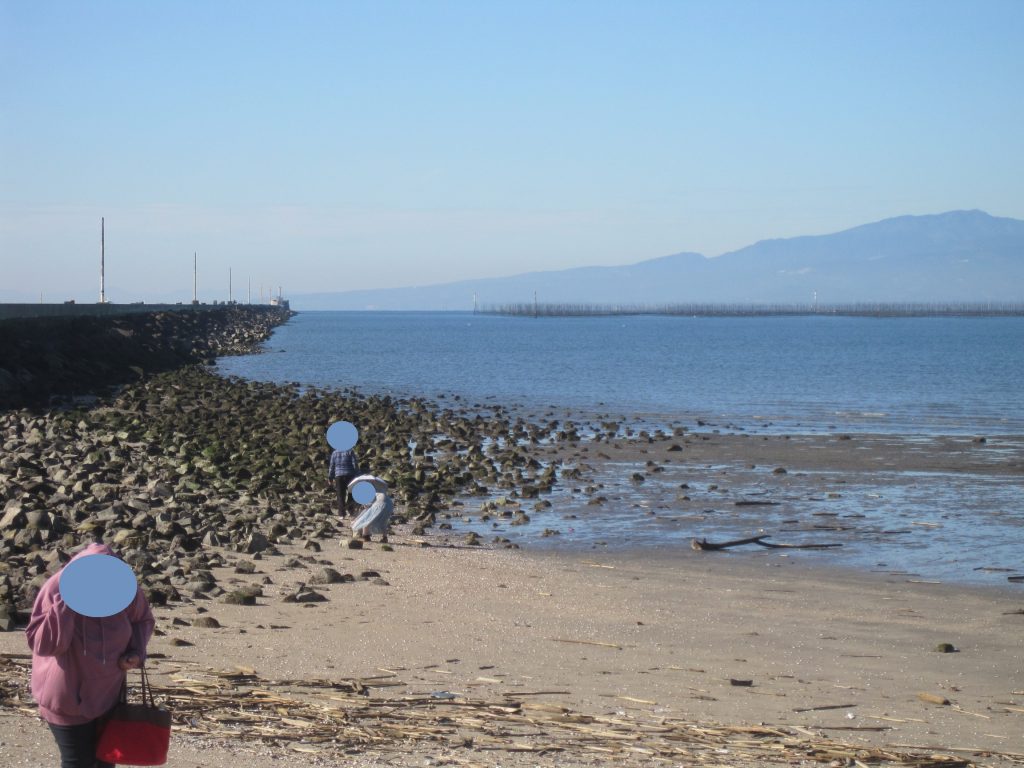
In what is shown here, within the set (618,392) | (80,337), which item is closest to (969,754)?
(618,392)

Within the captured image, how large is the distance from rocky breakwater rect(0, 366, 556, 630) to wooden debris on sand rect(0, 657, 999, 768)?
2.44 meters

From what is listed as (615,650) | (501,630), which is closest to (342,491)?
(501,630)

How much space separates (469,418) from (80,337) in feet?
58.1

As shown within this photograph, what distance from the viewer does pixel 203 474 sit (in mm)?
18688

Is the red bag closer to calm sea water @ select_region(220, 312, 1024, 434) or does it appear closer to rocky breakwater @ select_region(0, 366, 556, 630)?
rocky breakwater @ select_region(0, 366, 556, 630)

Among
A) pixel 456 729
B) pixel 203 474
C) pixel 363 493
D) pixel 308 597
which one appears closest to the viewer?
pixel 456 729

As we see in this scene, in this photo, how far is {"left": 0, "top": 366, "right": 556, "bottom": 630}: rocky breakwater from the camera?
11.9m

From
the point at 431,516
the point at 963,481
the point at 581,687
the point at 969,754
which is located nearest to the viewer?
the point at 969,754

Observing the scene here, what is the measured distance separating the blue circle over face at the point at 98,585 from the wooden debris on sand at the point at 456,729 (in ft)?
6.74

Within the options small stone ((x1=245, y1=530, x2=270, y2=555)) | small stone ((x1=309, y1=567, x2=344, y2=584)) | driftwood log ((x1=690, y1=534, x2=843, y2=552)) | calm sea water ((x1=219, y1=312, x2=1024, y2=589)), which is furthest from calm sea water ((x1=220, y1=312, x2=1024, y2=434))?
small stone ((x1=309, y1=567, x2=344, y2=584))

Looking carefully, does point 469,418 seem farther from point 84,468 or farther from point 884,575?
point 884,575

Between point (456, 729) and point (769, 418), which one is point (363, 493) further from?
point (769, 418)

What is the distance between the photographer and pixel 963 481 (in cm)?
2081

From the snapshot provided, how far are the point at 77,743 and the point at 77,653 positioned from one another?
38 centimetres
